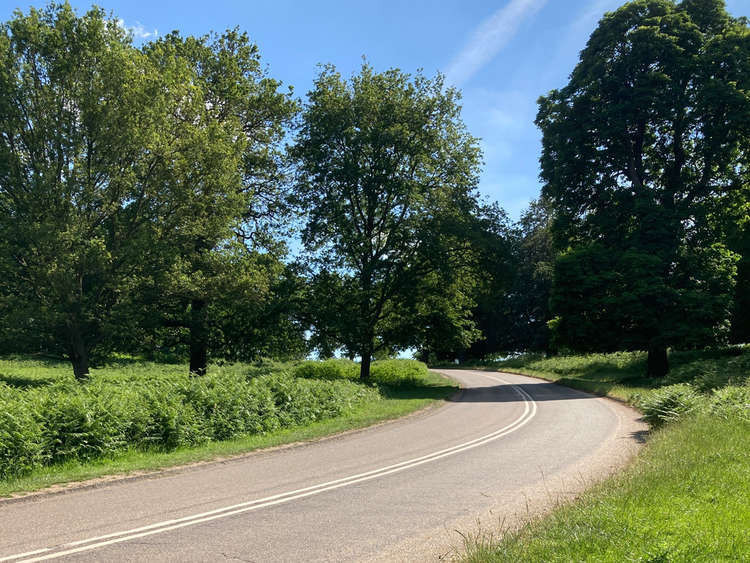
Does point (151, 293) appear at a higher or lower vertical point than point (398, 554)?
higher

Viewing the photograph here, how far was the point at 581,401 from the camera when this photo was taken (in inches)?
917

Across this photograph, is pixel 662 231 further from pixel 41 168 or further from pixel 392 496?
pixel 41 168

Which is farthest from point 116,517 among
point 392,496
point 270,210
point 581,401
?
point 270,210

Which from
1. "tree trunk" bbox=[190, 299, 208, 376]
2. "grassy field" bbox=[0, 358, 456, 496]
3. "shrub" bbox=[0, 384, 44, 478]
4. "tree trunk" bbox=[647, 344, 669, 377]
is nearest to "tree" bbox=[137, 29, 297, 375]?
"tree trunk" bbox=[190, 299, 208, 376]

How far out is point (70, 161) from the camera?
65.8ft

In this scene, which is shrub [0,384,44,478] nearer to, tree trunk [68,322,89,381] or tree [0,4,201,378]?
tree [0,4,201,378]

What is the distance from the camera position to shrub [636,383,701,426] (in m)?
14.8

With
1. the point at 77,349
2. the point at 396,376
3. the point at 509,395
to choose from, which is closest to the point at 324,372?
the point at 396,376

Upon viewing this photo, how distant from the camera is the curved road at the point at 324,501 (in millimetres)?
6176

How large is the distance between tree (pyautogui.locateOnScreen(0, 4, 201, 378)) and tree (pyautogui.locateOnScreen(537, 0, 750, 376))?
2397 cm

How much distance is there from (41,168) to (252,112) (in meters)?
12.7

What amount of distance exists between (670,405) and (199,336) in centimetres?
2052

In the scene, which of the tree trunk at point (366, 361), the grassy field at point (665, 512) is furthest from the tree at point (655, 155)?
the grassy field at point (665, 512)

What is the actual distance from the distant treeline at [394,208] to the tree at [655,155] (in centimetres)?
13
